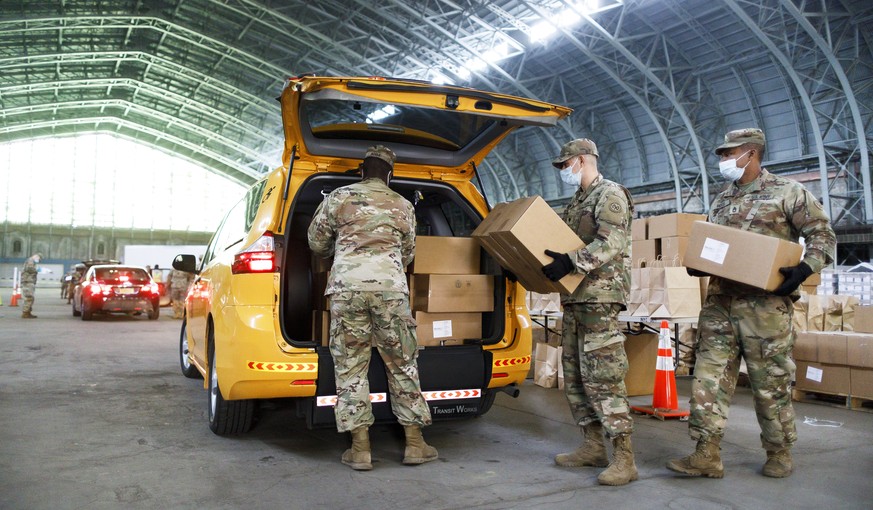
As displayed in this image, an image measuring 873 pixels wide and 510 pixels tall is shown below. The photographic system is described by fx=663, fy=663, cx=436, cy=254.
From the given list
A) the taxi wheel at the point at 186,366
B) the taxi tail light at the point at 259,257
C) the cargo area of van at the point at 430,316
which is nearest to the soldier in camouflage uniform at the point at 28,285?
the taxi wheel at the point at 186,366

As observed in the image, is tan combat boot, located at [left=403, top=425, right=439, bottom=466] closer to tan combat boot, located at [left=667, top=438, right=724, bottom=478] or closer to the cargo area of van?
the cargo area of van

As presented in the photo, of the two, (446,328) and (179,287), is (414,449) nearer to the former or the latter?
(446,328)

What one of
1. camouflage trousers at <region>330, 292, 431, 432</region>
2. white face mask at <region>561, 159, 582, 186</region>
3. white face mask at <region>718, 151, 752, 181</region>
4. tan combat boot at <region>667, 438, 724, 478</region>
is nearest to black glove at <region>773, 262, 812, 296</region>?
white face mask at <region>718, 151, 752, 181</region>

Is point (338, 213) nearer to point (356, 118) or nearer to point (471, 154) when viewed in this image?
point (356, 118)

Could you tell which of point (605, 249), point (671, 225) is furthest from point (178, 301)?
point (605, 249)

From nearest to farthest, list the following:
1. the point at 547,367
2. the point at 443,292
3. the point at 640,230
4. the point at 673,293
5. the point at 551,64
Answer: the point at 443,292 < the point at 673,293 < the point at 547,367 < the point at 640,230 < the point at 551,64

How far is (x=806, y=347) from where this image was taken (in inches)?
256

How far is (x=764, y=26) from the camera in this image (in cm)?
1593

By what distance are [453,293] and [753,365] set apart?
5.91 feet

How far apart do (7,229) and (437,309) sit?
4948 cm

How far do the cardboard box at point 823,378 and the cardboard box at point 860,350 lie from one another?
13cm

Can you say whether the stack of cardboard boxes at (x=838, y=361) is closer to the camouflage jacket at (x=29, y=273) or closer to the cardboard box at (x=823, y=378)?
the cardboard box at (x=823, y=378)

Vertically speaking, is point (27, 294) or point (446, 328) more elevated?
point (446, 328)

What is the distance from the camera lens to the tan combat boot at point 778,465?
373cm
